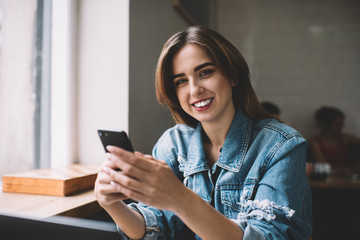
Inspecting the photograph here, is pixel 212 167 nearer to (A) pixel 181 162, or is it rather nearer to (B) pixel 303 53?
(A) pixel 181 162

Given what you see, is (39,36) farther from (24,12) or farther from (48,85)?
(48,85)

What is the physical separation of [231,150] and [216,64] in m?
0.30

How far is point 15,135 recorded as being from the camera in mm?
1127

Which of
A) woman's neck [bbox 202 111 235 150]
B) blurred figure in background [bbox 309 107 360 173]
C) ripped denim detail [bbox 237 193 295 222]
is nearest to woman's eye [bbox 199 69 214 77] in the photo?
woman's neck [bbox 202 111 235 150]

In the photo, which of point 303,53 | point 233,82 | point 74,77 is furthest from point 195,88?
point 303,53

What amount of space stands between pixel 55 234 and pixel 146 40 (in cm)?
113

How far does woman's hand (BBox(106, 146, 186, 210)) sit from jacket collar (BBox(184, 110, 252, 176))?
391 mm

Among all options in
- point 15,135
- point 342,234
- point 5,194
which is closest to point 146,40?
point 15,135

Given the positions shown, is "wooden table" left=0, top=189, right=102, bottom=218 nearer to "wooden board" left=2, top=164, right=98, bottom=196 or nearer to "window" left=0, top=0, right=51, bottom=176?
"wooden board" left=2, top=164, right=98, bottom=196

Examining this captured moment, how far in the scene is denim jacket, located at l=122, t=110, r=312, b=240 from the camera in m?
0.73

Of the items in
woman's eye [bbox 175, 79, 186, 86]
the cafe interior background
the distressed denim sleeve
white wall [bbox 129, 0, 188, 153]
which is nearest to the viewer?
the distressed denim sleeve

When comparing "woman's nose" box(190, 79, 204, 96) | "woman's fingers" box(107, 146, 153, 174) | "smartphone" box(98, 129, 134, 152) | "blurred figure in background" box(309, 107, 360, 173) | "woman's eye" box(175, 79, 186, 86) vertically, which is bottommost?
"blurred figure in background" box(309, 107, 360, 173)

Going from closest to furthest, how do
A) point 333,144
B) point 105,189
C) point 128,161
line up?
point 128,161 → point 105,189 → point 333,144

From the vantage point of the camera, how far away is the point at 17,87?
3.71 feet
